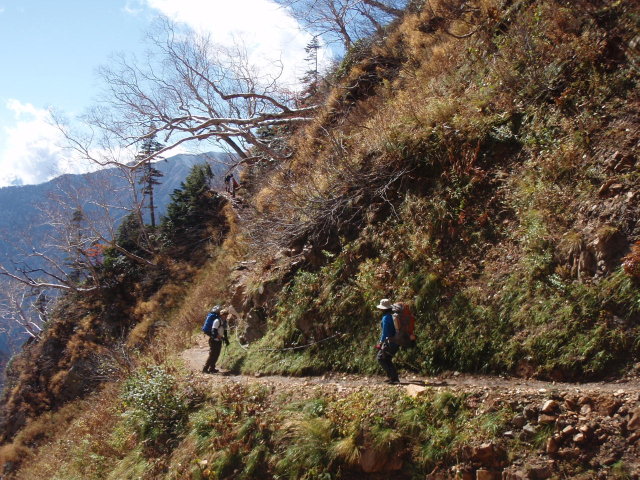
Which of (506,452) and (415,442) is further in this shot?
(415,442)

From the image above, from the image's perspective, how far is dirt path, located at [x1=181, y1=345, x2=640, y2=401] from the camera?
16.3 feet

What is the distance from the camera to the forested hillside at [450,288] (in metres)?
5.29

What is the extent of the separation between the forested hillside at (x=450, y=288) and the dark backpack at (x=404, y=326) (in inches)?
14.9

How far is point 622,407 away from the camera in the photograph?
4.56 metres

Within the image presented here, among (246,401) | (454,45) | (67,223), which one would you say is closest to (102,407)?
(246,401)

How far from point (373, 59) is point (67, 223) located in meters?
18.7

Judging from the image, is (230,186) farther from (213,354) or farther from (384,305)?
(384,305)

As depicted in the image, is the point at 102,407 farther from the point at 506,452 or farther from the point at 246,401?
the point at 506,452

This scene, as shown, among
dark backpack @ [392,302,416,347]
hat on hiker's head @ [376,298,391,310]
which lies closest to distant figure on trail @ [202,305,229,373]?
hat on hiker's head @ [376,298,391,310]

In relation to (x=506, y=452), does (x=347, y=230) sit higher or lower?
higher

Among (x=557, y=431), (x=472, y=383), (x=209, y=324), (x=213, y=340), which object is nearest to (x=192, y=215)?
(x=209, y=324)

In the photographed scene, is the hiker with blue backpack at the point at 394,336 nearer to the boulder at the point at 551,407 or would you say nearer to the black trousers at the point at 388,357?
the black trousers at the point at 388,357

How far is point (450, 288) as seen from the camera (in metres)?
7.36

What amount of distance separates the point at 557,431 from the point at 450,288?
2.92 metres
